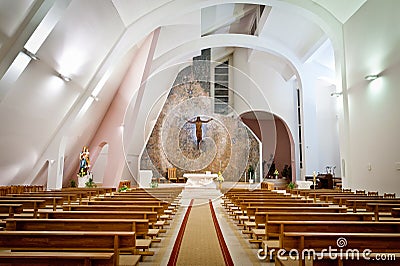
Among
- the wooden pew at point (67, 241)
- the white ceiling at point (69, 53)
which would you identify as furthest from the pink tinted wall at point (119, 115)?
the wooden pew at point (67, 241)

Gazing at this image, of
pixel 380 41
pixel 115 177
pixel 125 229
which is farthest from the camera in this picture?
pixel 115 177

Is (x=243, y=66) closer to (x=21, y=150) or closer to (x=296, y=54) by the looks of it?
(x=296, y=54)

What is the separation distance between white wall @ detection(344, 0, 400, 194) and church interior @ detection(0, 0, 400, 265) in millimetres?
44

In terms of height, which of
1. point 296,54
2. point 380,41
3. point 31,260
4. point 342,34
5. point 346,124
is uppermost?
point 296,54

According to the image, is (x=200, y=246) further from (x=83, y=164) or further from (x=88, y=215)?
(x=83, y=164)

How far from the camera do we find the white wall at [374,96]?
22.8ft

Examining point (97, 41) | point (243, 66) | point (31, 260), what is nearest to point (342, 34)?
point (97, 41)

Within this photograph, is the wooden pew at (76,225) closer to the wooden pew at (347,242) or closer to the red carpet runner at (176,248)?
the red carpet runner at (176,248)

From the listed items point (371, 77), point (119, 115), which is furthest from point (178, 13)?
point (371, 77)

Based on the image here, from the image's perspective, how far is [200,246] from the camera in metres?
3.91

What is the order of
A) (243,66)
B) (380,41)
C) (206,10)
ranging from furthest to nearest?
(243,66) → (206,10) → (380,41)

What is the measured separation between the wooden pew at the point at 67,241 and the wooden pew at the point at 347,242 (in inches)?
44.5

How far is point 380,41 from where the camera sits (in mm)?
7477

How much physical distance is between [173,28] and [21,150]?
23.6ft
